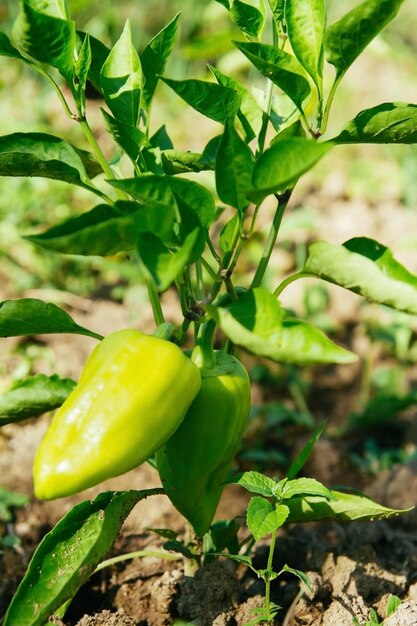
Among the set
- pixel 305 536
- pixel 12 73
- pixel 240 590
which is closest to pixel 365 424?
pixel 305 536

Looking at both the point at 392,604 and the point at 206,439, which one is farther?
the point at 392,604

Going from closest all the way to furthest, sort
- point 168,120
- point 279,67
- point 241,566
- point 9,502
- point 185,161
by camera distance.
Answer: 1. point 279,67
2. point 185,161
3. point 241,566
4. point 9,502
5. point 168,120

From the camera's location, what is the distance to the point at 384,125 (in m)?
1.07

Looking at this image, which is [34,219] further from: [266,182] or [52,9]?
[266,182]

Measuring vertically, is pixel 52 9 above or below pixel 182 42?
above

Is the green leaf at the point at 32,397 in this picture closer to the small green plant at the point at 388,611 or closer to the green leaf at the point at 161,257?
the green leaf at the point at 161,257

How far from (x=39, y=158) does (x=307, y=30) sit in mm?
461

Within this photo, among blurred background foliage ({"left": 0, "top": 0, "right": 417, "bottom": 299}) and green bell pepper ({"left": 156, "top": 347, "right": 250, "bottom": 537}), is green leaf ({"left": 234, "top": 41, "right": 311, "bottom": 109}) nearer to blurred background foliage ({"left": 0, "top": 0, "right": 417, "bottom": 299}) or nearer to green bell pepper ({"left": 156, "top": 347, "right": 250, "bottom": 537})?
green bell pepper ({"left": 156, "top": 347, "right": 250, "bottom": 537})

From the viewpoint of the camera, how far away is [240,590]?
1.36 meters

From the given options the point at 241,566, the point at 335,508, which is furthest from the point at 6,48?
the point at 241,566

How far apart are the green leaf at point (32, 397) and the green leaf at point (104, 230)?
0.42 metres

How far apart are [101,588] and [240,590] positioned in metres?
0.30

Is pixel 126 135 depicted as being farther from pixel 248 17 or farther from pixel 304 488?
pixel 304 488

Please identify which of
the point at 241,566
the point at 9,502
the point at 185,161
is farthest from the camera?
the point at 9,502
